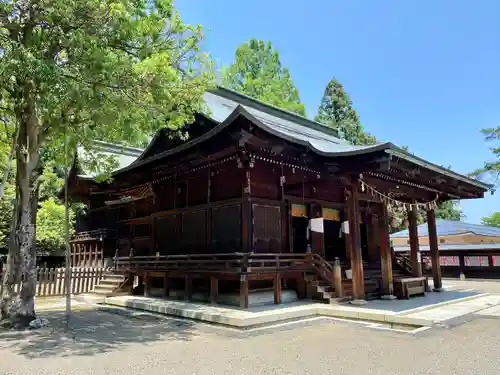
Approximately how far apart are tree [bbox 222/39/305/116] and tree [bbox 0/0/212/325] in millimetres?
25635

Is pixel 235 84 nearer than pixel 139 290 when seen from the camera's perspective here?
No

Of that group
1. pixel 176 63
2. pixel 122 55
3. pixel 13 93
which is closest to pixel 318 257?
pixel 176 63

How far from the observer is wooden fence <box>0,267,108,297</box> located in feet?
47.6

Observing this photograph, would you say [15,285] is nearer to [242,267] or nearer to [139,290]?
[242,267]

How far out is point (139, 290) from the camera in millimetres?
14156

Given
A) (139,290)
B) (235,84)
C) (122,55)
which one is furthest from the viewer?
(235,84)

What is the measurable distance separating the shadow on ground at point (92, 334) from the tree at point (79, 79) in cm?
97

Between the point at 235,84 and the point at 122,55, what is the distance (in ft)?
92.5

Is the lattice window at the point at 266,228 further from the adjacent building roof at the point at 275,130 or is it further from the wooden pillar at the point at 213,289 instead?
the adjacent building roof at the point at 275,130

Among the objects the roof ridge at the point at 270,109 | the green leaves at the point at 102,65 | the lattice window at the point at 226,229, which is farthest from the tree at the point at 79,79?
the roof ridge at the point at 270,109

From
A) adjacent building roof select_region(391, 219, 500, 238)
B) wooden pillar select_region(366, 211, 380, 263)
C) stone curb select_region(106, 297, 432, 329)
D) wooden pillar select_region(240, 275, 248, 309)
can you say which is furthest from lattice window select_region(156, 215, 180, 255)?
adjacent building roof select_region(391, 219, 500, 238)

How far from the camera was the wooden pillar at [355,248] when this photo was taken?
1045cm

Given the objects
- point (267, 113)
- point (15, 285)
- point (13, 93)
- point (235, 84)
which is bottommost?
point (15, 285)

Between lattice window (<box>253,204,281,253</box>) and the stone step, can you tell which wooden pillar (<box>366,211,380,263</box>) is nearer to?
lattice window (<box>253,204,281,253</box>)
